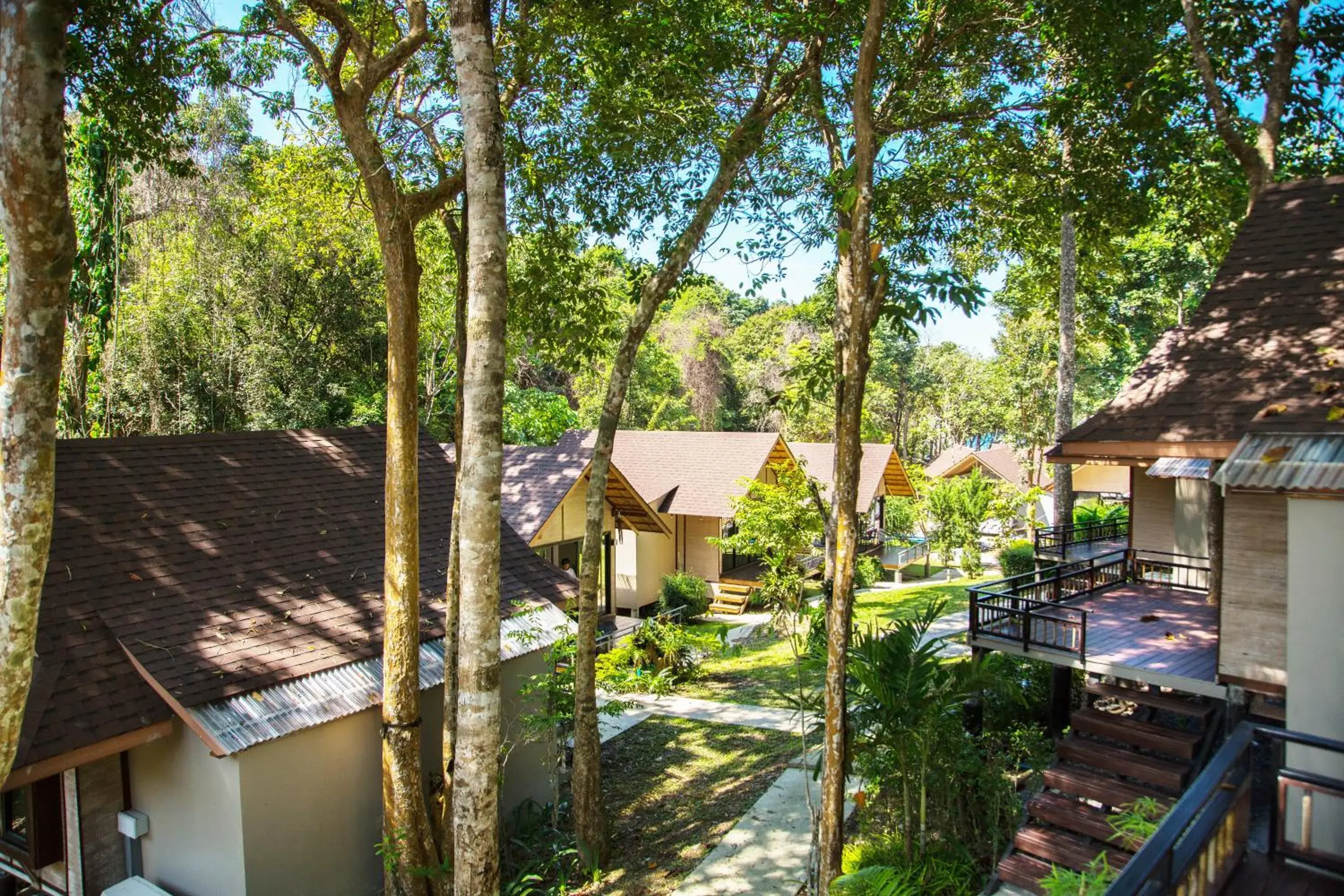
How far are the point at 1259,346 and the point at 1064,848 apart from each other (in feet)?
16.9

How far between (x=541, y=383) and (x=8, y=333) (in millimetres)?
37166

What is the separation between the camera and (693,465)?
25.6m

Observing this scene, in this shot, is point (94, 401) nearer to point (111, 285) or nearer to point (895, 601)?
point (111, 285)

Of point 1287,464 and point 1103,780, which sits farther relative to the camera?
point 1103,780

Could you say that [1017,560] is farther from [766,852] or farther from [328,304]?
[328,304]

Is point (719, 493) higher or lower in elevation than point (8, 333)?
lower

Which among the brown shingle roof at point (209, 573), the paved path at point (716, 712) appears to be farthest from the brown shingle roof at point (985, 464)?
the brown shingle roof at point (209, 573)

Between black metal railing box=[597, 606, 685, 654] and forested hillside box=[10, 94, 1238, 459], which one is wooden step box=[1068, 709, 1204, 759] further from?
black metal railing box=[597, 606, 685, 654]

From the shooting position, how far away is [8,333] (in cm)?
428

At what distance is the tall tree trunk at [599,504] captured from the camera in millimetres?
8680

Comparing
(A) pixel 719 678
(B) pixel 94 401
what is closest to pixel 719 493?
(A) pixel 719 678

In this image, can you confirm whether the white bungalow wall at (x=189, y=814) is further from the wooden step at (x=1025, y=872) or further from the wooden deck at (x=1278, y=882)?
the wooden deck at (x=1278, y=882)

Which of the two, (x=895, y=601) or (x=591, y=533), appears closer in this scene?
(x=591, y=533)

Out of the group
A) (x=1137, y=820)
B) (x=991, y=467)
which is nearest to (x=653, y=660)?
(x=1137, y=820)
